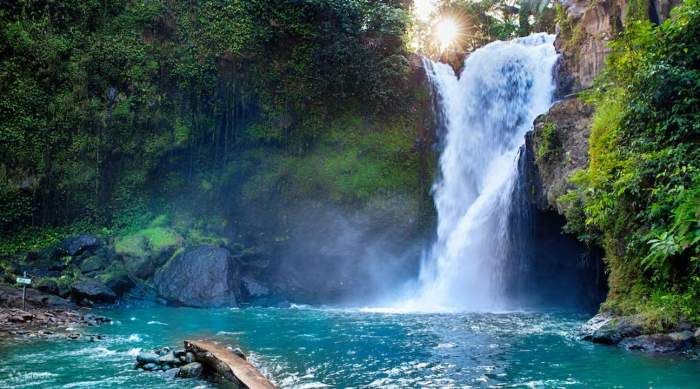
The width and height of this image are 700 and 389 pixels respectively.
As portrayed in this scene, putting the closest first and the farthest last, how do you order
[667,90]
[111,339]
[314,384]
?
[314,384] < [667,90] < [111,339]

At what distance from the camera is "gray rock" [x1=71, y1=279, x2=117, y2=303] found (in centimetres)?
1678

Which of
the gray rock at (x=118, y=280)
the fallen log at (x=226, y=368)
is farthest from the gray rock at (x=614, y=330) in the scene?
the gray rock at (x=118, y=280)

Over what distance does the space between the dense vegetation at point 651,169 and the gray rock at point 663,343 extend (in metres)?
0.26

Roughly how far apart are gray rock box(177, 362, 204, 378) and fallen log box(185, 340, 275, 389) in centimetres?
10

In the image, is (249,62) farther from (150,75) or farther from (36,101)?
(36,101)

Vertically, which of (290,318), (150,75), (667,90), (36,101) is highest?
(150,75)

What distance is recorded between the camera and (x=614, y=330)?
984 centimetres

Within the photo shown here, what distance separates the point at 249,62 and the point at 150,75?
4067mm

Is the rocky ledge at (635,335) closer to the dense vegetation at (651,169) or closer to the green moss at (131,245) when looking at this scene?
the dense vegetation at (651,169)

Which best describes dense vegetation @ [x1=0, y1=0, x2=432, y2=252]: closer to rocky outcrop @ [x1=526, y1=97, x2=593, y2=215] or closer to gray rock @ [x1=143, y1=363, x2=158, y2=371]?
rocky outcrop @ [x1=526, y1=97, x2=593, y2=215]

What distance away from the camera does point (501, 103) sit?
21.1m

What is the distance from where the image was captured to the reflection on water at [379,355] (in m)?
7.66

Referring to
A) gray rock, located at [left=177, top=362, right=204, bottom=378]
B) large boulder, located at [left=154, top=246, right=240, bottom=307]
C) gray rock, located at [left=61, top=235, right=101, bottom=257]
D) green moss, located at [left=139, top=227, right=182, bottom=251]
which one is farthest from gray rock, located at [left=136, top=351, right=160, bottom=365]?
gray rock, located at [left=61, top=235, right=101, bottom=257]

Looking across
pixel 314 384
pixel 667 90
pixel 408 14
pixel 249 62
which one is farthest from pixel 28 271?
pixel 667 90
